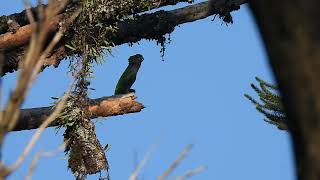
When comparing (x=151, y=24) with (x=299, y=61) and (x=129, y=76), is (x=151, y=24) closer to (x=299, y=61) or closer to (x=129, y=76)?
(x=129, y=76)

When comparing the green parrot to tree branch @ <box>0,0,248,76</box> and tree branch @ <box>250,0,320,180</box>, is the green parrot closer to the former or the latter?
tree branch @ <box>0,0,248,76</box>

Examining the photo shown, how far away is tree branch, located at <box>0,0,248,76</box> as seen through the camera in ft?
21.3

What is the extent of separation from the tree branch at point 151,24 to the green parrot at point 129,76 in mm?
855

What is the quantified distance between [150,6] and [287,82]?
5.56 m

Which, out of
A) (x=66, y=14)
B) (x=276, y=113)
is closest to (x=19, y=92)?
(x=66, y=14)

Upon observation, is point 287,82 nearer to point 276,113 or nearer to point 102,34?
point 102,34

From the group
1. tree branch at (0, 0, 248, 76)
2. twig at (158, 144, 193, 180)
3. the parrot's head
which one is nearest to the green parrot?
the parrot's head

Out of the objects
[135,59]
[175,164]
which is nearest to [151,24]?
[135,59]

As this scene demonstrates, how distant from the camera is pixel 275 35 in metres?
1.06

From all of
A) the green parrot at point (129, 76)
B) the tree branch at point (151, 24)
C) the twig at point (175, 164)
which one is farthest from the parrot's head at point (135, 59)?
the twig at point (175, 164)

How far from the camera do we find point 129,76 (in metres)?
7.72

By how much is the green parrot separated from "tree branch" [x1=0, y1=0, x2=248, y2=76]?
0.86 metres

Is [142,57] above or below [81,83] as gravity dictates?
above

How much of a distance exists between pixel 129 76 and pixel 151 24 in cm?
111
